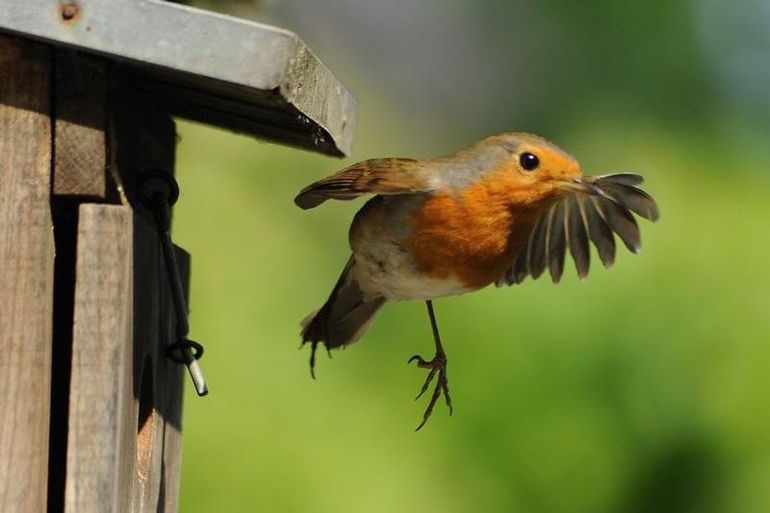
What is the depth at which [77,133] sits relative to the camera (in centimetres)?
272

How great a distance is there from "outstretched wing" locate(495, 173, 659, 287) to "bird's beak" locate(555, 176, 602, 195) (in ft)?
0.86

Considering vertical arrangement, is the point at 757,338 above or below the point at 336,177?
below

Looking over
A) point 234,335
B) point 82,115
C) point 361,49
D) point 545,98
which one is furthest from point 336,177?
point 361,49

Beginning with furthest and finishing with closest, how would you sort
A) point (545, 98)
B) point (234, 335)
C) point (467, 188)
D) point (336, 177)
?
point (545, 98), point (234, 335), point (467, 188), point (336, 177)

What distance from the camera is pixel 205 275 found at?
493 centimetres

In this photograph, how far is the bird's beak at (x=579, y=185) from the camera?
347 centimetres

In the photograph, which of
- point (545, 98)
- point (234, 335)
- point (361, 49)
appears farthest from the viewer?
point (361, 49)

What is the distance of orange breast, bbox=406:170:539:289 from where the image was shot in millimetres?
3541

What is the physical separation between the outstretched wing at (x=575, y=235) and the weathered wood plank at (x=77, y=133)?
145 cm

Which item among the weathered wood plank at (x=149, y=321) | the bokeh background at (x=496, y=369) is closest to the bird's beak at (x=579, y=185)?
the weathered wood plank at (x=149, y=321)

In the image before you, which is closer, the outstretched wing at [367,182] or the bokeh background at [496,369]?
the outstretched wing at [367,182]

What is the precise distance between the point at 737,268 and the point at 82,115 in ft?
10.2

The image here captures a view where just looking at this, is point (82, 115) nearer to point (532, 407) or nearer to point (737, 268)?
point (532, 407)

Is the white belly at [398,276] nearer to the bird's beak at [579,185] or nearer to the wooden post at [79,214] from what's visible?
the bird's beak at [579,185]
